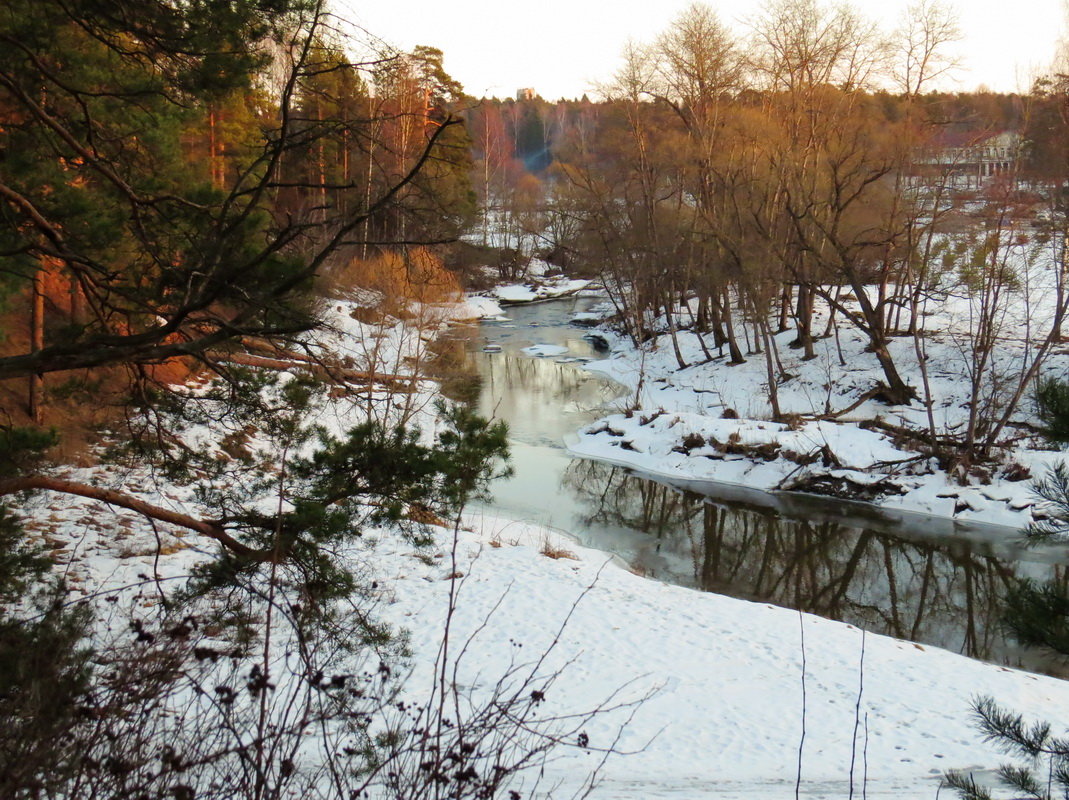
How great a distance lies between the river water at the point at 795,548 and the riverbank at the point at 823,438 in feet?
2.13

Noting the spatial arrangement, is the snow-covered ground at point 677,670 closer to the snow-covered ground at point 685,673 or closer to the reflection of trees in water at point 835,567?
the snow-covered ground at point 685,673

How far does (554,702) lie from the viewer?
792 cm

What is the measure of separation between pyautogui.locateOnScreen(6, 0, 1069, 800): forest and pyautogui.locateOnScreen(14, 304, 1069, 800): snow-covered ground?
89 millimetres

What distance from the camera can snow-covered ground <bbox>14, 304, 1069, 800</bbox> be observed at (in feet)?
21.9

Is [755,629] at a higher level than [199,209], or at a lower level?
lower

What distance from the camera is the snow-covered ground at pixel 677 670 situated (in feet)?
21.9

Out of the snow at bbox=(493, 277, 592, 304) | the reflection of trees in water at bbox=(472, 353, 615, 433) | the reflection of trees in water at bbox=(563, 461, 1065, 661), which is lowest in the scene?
the reflection of trees in water at bbox=(563, 461, 1065, 661)

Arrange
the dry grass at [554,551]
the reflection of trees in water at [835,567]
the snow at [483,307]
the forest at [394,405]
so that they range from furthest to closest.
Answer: the snow at [483,307] < the dry grass at [554,551] < the reflection of trees in water at [835,567] < the forest at [394,405]

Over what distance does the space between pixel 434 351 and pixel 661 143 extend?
1238 centimetres

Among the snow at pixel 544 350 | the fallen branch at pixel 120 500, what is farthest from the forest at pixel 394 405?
the snow at pixel 544 350

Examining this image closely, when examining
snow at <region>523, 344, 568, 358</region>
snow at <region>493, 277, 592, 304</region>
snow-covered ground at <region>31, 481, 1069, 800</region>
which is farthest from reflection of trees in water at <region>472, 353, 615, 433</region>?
snow at <region>493, 277, 592, 304</region>

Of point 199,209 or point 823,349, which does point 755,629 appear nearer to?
point 199,209

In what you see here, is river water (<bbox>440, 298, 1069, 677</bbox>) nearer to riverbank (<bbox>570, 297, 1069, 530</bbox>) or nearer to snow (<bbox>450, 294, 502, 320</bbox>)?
riverbank (<bbox>570, 297, 1069, 530</bbox>)

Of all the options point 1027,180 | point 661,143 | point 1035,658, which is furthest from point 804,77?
point 1035,658
